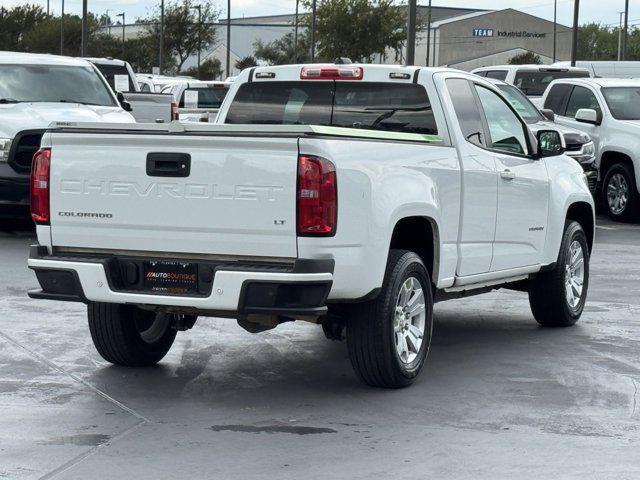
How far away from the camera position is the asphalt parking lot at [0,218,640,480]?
6137 millimetres

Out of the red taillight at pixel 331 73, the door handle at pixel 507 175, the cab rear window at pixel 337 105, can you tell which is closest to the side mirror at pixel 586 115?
the door handle at pixel 507 175

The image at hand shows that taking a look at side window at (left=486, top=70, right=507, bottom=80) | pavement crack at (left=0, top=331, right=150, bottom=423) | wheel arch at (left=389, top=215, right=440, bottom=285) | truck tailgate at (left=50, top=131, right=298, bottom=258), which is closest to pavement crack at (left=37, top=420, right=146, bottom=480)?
pavement crack at (left=0, top=331, right=150, bottom=423)

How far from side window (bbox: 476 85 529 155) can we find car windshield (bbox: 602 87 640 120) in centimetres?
1058

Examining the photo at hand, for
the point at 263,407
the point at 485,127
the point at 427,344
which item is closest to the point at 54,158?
the point at 263,407

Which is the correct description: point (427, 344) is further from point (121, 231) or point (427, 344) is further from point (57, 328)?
point (57, 328)

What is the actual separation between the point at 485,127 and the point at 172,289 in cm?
276

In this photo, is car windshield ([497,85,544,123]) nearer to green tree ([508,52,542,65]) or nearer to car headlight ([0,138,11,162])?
car headlight ([0,138,11,162])

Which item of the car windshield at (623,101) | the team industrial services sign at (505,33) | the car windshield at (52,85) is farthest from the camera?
the team industrial services sign at (505,33)

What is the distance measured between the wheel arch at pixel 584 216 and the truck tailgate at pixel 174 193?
4.20m

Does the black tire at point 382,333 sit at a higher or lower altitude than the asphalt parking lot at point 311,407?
higher

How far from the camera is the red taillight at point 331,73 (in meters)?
8.72

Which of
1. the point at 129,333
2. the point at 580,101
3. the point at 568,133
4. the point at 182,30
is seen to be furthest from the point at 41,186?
the point at 182,30

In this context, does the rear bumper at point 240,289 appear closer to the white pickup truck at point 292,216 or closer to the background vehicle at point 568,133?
the white pickup truck at point 292,216

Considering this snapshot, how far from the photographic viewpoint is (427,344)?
26.7 feet
